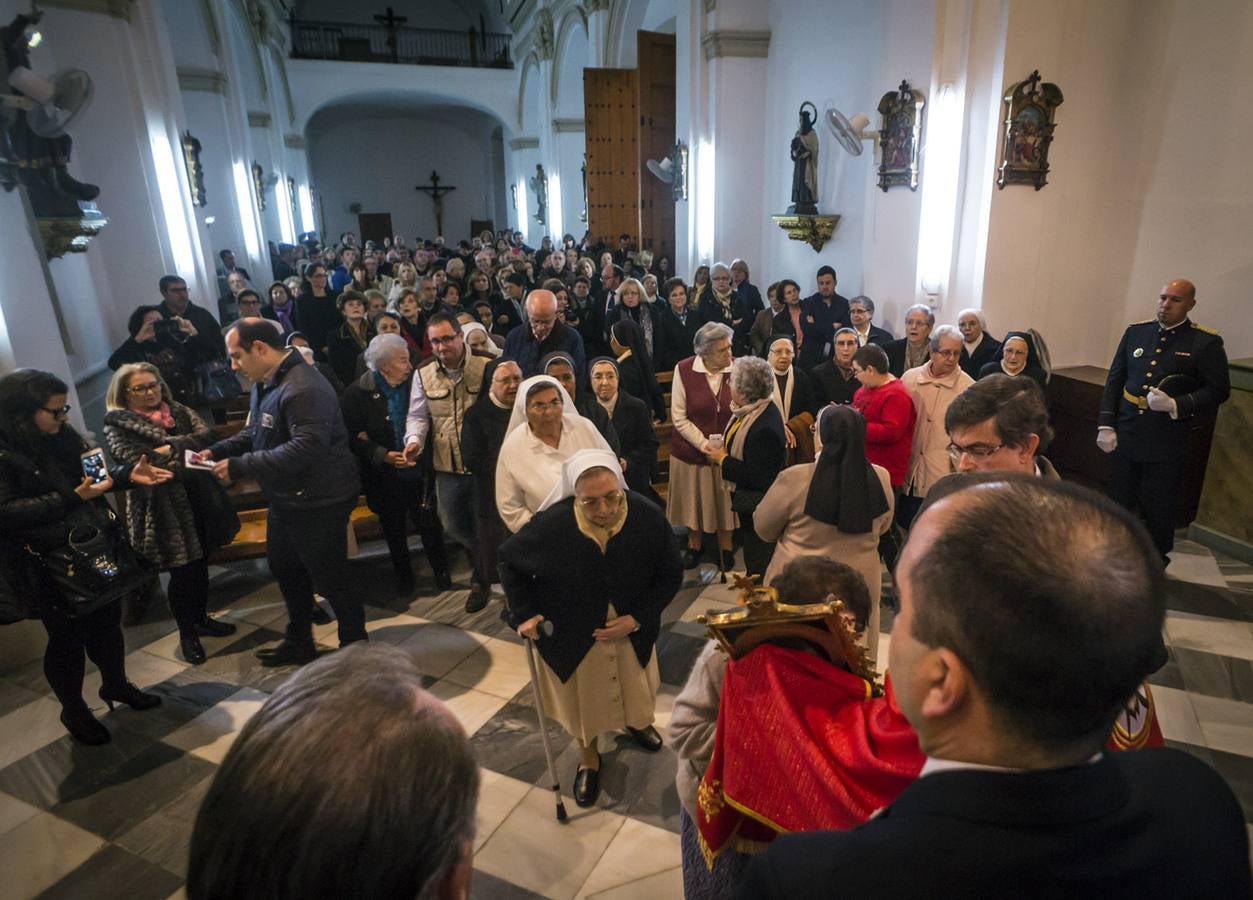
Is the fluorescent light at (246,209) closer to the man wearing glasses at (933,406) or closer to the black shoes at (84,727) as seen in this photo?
the black shoes at (84,727)

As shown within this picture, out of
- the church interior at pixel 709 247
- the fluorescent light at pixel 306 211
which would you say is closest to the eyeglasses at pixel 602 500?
the church interior at pixel 709 247

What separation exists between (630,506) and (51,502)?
2.39 m

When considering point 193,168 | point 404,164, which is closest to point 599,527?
point 193,168

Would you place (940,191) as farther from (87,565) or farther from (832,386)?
(87,565)

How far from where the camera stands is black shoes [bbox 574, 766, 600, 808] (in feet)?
9.51

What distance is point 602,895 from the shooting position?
251 centimetres

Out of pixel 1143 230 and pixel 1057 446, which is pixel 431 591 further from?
pixel 1143 230

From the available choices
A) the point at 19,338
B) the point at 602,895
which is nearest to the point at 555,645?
the point at 602,895

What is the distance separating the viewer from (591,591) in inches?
106

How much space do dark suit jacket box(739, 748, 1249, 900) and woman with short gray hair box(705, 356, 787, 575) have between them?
116 inches

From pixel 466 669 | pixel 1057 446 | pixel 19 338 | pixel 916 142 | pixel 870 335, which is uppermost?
pixel 916 142

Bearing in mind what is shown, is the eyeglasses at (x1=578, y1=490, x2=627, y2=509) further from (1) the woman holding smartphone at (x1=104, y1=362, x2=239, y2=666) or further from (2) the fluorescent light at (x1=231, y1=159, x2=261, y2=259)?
(2) the fluorescent light at (x1=231, y1=159, x2=261, y2=259)

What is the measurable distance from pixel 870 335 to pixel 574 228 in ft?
46.9

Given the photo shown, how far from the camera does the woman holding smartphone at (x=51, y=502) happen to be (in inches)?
116
